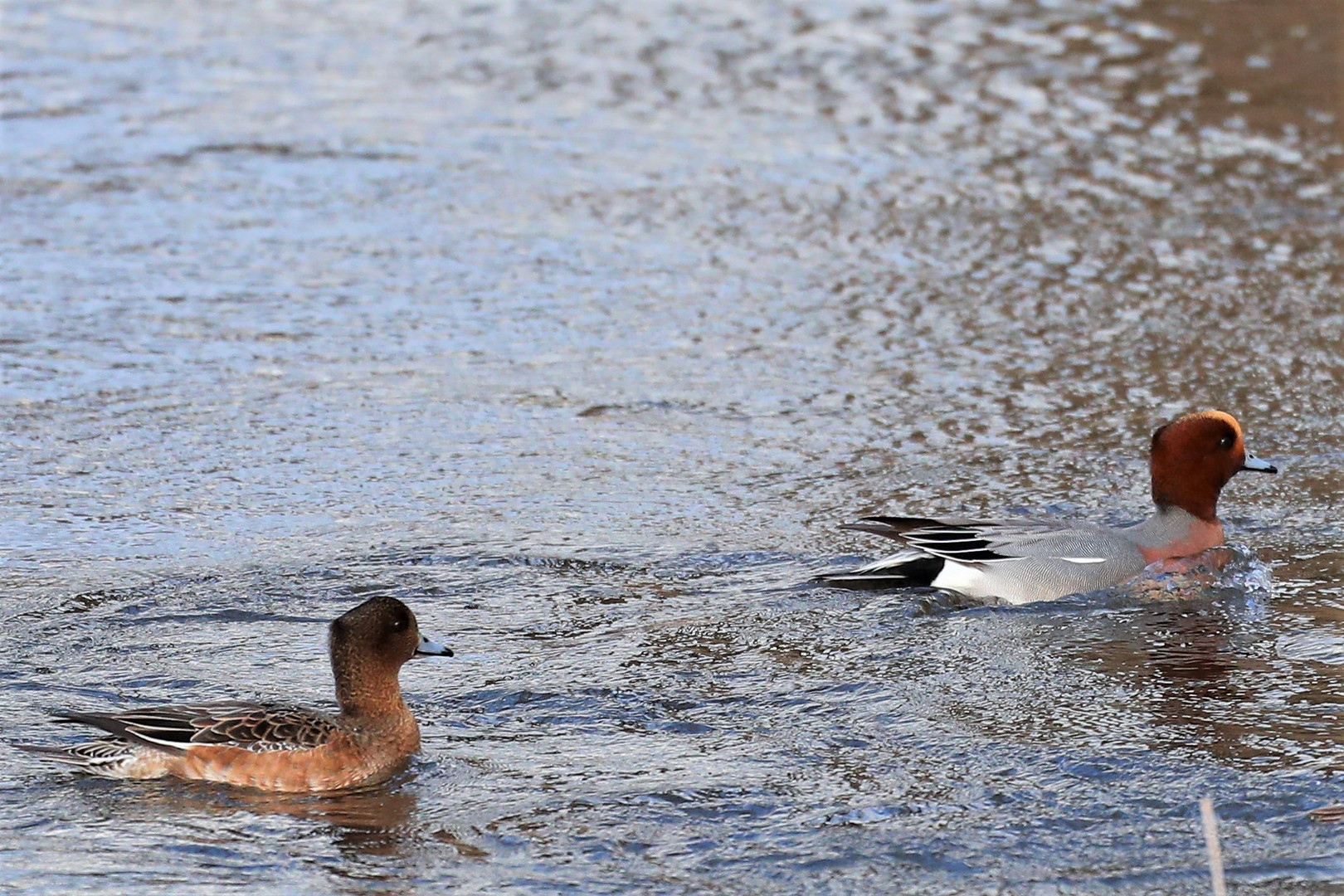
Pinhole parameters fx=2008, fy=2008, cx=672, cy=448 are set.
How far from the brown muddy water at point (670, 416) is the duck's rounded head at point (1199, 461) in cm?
32

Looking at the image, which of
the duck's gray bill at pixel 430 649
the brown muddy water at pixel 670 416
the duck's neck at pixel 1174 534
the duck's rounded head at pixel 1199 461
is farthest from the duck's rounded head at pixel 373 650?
the duck's rounded head at pixel 1199 461

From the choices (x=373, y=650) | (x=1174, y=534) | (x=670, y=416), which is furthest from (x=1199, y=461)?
(x=373, y=650)

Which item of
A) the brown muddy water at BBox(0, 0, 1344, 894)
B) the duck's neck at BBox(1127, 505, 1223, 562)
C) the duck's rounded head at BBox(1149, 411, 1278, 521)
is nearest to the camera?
the brown muddy water at BBox(0, 0, 1344, 894)

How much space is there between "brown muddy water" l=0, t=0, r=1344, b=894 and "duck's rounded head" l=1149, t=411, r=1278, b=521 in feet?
1.04

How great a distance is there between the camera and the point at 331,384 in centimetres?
927

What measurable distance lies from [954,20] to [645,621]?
→ 10304 mm

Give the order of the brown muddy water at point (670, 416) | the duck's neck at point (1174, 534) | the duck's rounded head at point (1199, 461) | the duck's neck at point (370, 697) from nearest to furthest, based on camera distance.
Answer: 1. the brown muddy water at point (670, 416)
2. the duck's neck at point (370, 697)
3. the duck's neck at point (1174, 534)
4. the duck's rounded head at point (1199, 461)

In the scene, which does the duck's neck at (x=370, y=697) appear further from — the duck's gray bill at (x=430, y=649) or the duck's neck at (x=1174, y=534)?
the duck's neck at (x=1174, y=534)

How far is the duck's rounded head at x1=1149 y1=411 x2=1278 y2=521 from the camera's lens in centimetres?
760

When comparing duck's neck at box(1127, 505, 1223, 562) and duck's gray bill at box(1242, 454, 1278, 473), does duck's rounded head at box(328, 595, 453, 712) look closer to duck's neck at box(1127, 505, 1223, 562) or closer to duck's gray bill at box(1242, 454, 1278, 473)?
duck's neck at box(1127, 505, 1223, 562)

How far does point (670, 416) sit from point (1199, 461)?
7.95 feet

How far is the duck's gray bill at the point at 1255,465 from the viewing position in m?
7.62

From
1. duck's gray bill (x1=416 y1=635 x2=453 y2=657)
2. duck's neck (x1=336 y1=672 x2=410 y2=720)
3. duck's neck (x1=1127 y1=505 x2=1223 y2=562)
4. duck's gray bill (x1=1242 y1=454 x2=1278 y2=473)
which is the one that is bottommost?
duck's neck (x1=1127 y1=505 x2=1223 y2=562)

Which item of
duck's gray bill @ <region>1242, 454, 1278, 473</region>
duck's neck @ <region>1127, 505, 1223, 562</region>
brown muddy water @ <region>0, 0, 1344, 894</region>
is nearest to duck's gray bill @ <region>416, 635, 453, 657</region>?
brown muddy water @ <region>0, 0, 1344, 894</region>
